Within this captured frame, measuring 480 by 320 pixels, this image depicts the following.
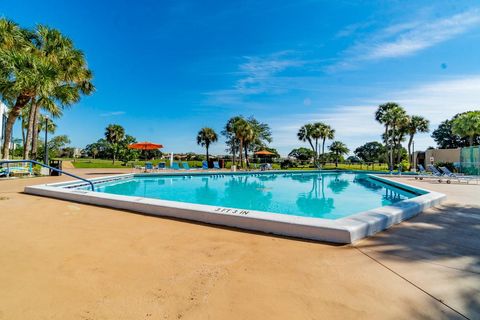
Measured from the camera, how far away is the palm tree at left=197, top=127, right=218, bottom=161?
33.5m

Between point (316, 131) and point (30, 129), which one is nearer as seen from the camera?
point (30, 129)

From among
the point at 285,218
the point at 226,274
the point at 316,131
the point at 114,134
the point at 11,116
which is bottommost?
the point at 226,274

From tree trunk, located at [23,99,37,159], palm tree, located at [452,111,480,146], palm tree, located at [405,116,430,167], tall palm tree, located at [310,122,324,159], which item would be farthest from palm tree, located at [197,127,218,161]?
palm tree, located at [452,111,480,146]

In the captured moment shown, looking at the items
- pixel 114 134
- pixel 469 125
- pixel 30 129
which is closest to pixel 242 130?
pixel 30 129

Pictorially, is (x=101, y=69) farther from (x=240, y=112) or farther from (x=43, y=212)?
(x=43, y=212)

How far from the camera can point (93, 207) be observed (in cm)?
543

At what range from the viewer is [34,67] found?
11.9m

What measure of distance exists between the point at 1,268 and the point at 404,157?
54.4m

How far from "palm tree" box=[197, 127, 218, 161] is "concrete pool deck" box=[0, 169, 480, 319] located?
98.0 ft

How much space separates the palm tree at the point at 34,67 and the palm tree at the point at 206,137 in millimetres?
18517

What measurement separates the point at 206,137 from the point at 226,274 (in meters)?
31.9

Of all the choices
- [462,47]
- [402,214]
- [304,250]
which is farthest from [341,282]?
[462,47]

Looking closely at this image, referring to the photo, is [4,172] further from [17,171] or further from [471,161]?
[471,161]

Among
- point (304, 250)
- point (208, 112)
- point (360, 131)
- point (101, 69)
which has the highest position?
point (101, 69)
